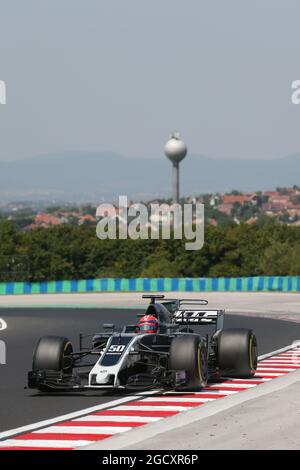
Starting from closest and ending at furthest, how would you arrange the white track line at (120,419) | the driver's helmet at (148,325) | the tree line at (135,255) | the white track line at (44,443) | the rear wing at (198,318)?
the white track line at (44,443) → the white track line at (120,419) → the driver's helmet at (148,325) → the rear wing at (198,318) → the tree line at (135,255)

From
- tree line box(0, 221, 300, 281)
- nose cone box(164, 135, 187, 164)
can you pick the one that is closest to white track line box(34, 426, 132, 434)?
tree line box(0, 221, 300, 281)

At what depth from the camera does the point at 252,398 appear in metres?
16.6

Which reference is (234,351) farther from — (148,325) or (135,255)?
(135,255)

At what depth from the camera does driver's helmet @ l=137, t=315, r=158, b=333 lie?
19.0 metres

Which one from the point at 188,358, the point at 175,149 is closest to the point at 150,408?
the point at 188,358

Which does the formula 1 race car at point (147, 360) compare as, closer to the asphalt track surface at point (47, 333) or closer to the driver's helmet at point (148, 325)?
A: the driver's helmet at point (148, 325)

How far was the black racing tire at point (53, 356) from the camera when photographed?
17.6 metres

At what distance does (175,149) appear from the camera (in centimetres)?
13025

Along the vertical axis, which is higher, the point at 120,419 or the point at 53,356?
the point at 53,356

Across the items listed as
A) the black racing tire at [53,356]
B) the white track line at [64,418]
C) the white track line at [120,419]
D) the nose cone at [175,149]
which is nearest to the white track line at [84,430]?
the white track line at [64,418]

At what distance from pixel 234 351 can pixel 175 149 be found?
11202 centimetres

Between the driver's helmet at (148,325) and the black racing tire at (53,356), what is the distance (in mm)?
1490
